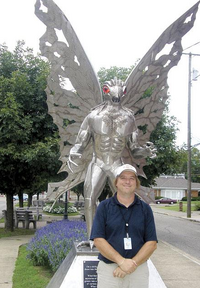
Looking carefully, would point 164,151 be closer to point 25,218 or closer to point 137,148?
point 25,218

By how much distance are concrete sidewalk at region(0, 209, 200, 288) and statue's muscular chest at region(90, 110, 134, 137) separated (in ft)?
6.35

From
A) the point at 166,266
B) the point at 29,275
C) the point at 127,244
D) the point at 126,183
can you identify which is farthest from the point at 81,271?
the point at 166,266

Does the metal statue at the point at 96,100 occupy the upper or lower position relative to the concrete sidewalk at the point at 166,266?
upper

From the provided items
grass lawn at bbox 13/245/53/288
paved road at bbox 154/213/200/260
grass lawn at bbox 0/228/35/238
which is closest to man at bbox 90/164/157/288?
A: grass lawn at bbox 13/245/53/288

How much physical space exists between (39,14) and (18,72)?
6.92m

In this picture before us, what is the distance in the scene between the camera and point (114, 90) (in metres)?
5.27

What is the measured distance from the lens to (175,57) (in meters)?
6.36

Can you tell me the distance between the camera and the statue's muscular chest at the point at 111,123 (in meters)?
5.29

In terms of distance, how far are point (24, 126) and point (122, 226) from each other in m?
9.42

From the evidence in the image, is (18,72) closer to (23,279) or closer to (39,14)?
→ (39,14)

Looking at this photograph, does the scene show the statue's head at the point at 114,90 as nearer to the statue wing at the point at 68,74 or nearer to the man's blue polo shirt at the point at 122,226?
the statue wing at the point at 68,74

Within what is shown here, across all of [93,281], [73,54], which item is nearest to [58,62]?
[73,54]

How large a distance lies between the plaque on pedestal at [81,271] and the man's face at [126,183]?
2027mm

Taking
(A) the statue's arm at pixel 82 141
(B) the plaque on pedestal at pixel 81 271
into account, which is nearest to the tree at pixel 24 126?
(A) the statue's arm at pixel 82 141
